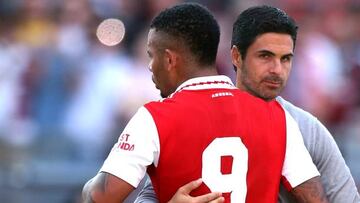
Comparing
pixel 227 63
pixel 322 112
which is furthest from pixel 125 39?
pixel 322 112

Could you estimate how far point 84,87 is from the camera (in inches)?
386

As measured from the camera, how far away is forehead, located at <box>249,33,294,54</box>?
16.5 feet

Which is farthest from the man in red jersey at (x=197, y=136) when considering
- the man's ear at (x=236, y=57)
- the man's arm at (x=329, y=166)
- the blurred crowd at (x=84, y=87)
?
the blurred crowd at (x=84, y=87)

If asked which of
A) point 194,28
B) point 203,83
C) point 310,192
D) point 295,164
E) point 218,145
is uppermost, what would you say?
point 194,28

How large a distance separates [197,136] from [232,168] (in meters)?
0.21

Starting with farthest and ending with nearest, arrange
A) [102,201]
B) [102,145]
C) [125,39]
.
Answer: [125,39] → [102,145] → [102,201]

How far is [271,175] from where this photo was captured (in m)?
4.66

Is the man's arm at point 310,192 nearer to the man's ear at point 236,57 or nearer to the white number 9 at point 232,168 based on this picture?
the white number 9 at point 232,168

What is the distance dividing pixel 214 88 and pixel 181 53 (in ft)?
0.71

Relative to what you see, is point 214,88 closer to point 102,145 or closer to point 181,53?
point 181,53

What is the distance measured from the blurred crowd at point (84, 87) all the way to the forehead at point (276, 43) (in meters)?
4.29

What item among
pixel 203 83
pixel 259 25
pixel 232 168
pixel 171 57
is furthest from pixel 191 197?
pixel 259 25

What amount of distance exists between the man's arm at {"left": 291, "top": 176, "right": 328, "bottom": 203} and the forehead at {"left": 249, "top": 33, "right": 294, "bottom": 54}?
26.0 inches

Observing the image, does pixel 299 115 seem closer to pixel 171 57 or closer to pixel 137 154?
pixel 171 57
